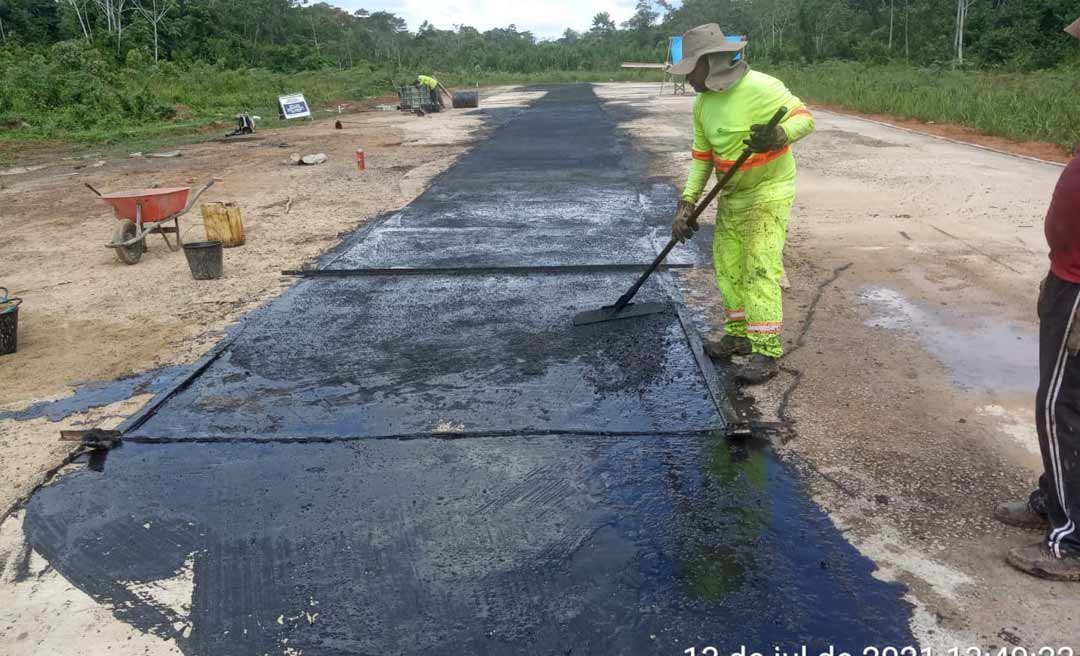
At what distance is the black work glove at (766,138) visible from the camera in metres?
3.88

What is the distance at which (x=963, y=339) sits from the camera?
190 inches

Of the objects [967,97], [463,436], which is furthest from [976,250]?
[967,97]

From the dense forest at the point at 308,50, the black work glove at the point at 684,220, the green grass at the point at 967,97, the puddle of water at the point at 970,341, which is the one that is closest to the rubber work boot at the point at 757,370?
the black work glove at the point at 684,220

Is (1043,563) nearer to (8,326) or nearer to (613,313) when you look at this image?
(613,313)

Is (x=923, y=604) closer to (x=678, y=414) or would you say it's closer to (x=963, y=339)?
(x=678, y=414)

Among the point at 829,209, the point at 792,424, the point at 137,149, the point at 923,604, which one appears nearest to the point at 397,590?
the point at 923,604

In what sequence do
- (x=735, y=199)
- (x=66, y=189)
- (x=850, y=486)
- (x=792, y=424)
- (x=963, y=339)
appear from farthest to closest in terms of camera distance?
(x=66, y=189) < (x=963, y=339) < (x=735, y=199) < (x=792, y=424) < (x=850, y=486)

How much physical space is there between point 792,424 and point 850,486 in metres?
0.56

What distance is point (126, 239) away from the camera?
7141 millimetres

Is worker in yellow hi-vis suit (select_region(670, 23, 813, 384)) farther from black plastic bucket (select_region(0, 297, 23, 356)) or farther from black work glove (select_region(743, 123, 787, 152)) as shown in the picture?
black plastic bucket (select_region(0, 297, 23, 356))

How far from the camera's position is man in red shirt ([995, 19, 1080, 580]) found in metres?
2.53

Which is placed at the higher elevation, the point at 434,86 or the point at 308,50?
the point at 308,50

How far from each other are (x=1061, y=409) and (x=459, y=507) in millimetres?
2033
